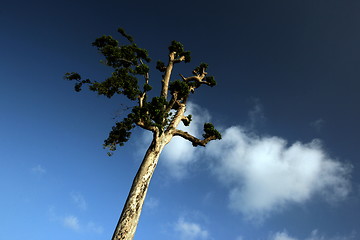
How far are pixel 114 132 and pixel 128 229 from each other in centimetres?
717

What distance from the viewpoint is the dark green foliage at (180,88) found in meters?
15.0

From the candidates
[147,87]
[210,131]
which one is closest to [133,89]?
[147,87]

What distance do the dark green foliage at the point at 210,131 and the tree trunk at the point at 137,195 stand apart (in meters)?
3.42

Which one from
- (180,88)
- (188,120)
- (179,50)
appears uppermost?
(179,50)

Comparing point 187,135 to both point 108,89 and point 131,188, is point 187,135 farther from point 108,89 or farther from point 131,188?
point 108,89

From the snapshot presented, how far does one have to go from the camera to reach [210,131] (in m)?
14.4

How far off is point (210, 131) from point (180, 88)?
343 centimetres

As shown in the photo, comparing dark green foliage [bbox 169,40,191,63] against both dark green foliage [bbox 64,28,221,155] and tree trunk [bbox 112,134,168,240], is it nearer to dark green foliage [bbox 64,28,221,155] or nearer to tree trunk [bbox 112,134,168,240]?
dark green foliage [bbox 64,28,221,155]

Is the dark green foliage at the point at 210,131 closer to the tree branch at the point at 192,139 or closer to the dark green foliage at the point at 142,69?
Answer: the tree branch at the point at 192,139

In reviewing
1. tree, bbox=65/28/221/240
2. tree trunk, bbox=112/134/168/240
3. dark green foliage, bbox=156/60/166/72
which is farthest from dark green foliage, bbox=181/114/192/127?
dark green foliage, bbox=156/60/166/72

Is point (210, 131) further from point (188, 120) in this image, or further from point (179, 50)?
point (179, 50)

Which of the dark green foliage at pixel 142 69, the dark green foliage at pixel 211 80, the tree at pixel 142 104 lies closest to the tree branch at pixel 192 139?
the tree at pixel 142 104

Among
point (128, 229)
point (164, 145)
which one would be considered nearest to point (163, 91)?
point (164, 145)

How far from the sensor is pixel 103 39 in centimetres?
1636
